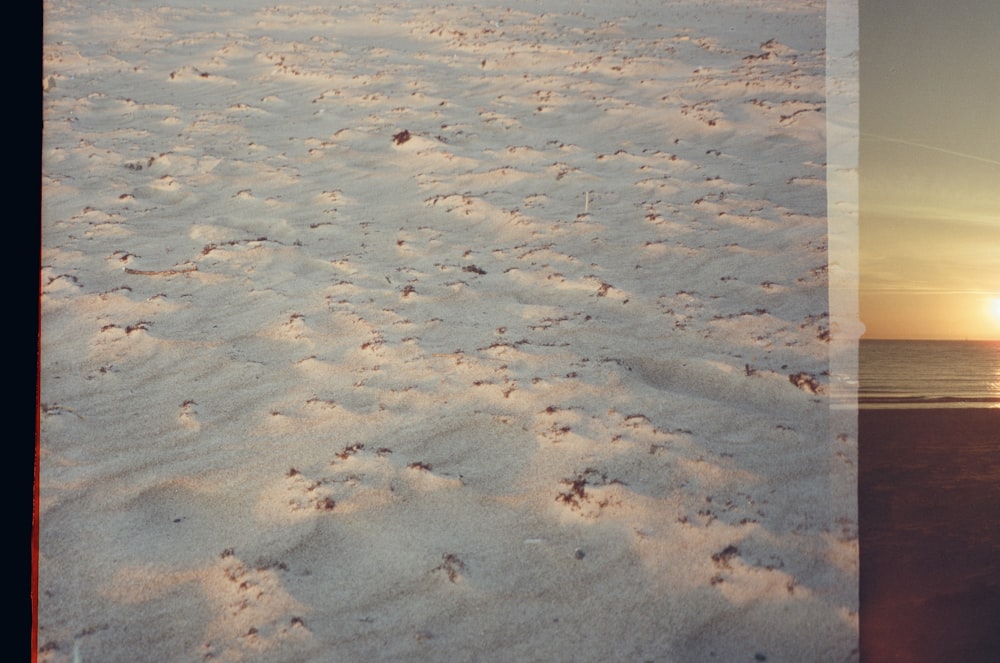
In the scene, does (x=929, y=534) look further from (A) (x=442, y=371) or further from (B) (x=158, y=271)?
(B) (x=158, y=271)

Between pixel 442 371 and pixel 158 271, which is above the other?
pixel 158 271

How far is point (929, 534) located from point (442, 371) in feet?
3.50

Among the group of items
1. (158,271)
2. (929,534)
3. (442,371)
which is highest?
(158,271)

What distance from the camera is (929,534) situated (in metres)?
1.34

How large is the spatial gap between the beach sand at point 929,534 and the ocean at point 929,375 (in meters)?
0.04

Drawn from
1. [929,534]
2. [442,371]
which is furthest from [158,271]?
[929,534]

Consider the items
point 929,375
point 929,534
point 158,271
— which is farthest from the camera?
point 158,271

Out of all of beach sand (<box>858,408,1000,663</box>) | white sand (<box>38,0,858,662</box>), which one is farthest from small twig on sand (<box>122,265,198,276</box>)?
Result: beach sand (<box>858,408,1000,663</box>)

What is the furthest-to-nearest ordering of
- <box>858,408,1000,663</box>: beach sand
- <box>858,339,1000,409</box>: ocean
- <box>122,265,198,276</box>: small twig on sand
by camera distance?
<box>122,265,198,276</box>: small twig on sand
<box>858,339,1000,409</box>: ocean
<box>858,408,1000,663</box>: beach sand

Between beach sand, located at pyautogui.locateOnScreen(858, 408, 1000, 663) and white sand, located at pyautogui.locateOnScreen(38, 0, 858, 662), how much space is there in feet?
0.18

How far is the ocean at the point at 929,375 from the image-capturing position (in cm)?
166

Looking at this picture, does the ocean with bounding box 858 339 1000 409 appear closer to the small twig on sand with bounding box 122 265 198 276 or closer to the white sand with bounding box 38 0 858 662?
the white sand with bounding box 38 0 858 662

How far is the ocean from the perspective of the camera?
1.66 meters

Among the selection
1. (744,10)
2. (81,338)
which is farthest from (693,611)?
(744,10)
